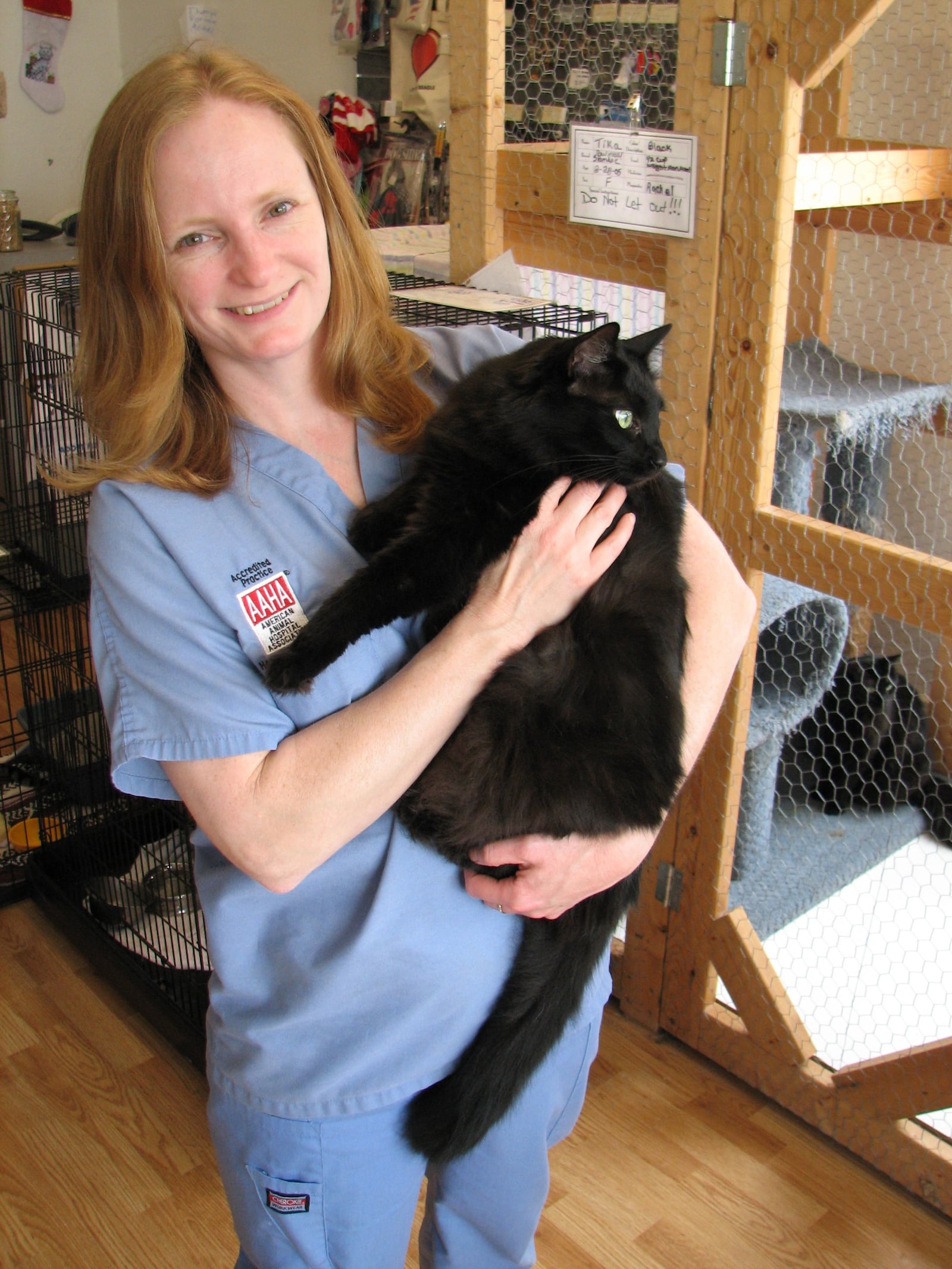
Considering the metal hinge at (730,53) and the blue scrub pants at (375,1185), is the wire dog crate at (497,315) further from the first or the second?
the blue scrub pants at (375,1185)

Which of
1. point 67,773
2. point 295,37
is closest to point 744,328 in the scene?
point 67,773

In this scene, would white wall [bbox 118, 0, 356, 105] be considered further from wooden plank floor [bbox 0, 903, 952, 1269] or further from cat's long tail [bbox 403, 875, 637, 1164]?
cat's long tail [bbox 403, 875, 637, 1164]

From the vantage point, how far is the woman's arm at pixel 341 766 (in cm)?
88

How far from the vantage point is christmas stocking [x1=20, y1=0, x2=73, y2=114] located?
4137 millimetres

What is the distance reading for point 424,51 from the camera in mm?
3139

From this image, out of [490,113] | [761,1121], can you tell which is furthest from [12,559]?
[761,1121]

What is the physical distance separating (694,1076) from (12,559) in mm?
1740

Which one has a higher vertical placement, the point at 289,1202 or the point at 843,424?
the point at 843,424

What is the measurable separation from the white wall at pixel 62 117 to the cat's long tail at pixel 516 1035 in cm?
409

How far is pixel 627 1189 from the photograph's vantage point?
1.71m

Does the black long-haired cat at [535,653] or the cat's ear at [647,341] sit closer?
the black long-haired cat at [535,653]

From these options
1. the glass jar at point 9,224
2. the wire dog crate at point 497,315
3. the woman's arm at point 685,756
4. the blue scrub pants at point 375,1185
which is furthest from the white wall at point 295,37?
the blue scrub pants at point 375,1185

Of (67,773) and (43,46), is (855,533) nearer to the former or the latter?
(67,773)

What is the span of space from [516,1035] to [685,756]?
331 millimetres
